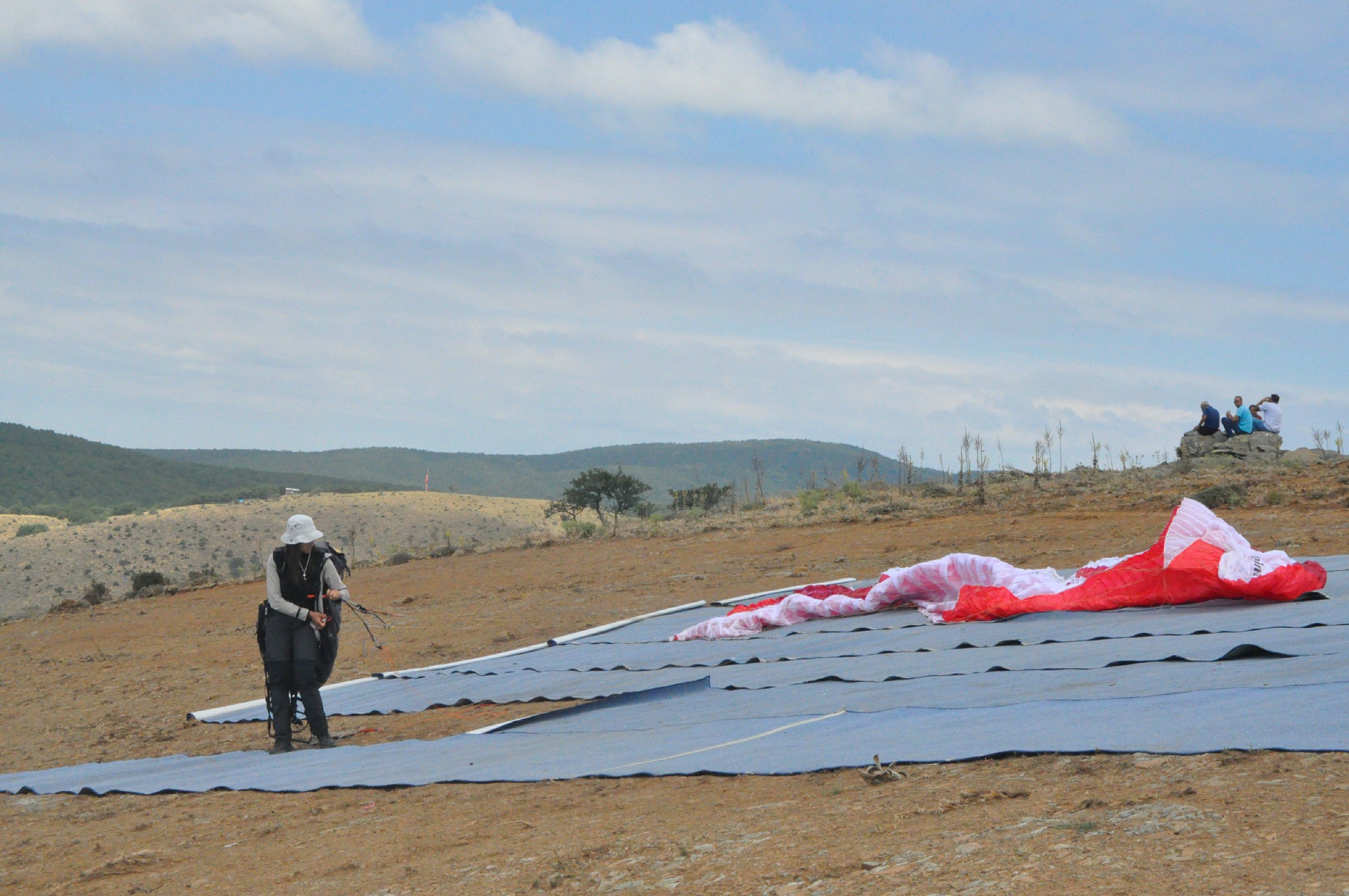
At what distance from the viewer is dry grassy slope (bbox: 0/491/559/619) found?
32.8 metres

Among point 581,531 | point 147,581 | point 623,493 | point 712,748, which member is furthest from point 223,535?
point 712,748

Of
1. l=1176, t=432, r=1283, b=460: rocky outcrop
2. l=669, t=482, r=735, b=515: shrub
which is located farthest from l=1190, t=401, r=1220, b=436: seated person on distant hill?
l=669, t=482, r=735, b=515: shrub

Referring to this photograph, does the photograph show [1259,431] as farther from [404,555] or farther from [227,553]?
[227,553]

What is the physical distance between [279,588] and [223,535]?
3720 cm

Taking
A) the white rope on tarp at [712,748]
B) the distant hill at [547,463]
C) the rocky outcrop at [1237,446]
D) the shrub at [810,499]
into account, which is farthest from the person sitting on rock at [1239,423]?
the distant hill at [547,463]

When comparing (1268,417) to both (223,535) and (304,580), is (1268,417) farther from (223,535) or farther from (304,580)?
(223,535)

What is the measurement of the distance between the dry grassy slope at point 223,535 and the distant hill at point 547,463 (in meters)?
43.1

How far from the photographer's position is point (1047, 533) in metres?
16.0

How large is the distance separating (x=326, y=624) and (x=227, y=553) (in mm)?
33572

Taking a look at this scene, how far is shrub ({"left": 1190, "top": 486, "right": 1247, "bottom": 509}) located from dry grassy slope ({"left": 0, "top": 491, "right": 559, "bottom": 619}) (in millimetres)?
12473

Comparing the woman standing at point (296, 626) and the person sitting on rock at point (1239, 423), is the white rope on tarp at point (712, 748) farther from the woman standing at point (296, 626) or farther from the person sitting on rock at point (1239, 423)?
the person sitting on rock at point (1239, 423)

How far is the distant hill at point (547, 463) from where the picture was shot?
335 ft

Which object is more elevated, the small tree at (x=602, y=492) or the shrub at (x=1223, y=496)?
the small tree at (x=602, y=492)

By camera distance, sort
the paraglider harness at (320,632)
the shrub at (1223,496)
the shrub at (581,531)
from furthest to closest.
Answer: the shrub at (581,531) < the shrub at (1223,496) < the paraglider harness at (320,632)
